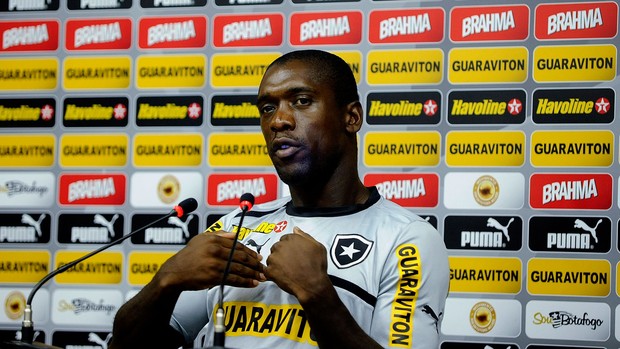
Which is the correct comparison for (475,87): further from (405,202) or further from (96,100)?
(96,100)

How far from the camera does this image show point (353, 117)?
6.40ft

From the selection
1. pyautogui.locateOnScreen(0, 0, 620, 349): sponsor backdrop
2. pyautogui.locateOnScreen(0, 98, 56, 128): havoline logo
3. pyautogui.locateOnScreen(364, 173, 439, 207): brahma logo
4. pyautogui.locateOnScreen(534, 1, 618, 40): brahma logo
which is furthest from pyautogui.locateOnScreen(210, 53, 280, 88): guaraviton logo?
pyautogui.locateOnScreen(534, 1, 618, 40): brahma logo

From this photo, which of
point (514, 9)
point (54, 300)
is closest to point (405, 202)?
point (514, 9)

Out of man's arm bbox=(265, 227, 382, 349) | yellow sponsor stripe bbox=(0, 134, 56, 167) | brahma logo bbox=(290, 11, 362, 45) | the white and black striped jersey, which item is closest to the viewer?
man's arm bbox=(265, 227, 382, 349)

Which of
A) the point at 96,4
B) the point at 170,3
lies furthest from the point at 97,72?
the point at 170,3

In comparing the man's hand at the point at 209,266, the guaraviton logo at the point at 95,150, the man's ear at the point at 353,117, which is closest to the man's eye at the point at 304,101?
the man's ear at the point at 353,117

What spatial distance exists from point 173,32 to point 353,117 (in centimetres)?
144

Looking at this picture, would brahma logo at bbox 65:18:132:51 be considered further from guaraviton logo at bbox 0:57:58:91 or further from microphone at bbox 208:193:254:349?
microphone at bbox 208:193:254:349

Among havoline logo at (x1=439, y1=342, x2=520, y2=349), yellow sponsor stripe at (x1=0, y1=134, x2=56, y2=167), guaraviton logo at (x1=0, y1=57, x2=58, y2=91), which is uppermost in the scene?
guaraviton logo at (x1=0, y1=57, x2=58, y2=91)

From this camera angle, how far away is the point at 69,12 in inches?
128

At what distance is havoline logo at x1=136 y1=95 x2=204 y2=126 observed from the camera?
3.11m

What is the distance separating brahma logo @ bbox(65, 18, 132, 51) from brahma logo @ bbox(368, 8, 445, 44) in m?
1.02

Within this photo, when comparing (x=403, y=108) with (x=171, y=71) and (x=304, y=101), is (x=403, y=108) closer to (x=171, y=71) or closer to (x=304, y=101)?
(x=171, y=71)

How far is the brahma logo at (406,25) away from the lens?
116 inches
